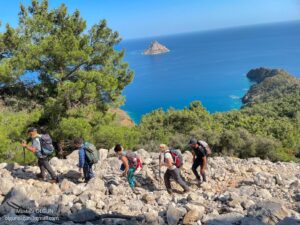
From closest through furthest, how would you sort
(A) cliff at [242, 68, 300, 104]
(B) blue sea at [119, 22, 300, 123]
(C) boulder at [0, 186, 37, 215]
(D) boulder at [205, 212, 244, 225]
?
(D) boulder at [205, 212, 244, 225] → (C) boulder at [0, 186, 37, 215] → (A) cliff at [242, 68, 300, 104] → (B) blue sea at [119, 22, 300, 123]

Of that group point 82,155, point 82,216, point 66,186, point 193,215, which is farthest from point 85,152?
point 193,215

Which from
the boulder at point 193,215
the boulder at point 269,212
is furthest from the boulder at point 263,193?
the boulder at point 193,215

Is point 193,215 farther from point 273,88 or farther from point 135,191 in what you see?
point 273,88

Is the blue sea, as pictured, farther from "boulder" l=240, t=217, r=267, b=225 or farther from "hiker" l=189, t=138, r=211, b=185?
"boulder" l=240, t=217, r=267, b=225

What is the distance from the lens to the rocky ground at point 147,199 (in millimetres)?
5688

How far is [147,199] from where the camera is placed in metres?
7.23

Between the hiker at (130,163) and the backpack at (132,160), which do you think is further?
the backpack at (132,160)

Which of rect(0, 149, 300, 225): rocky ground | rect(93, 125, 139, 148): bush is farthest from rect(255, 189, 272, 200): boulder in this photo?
rect(93, 125, 139, 148): bush

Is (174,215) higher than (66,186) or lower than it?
higher

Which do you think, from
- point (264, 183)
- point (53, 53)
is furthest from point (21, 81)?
point (264, 183)

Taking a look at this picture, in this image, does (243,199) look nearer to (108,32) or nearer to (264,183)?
(264,183)

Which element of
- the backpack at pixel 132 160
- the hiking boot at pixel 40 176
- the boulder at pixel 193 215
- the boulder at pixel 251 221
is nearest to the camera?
the boulder at pixel 251 221

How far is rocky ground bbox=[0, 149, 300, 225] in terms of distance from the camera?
5688 mm

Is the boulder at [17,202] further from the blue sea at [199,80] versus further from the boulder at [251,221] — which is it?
the blue sea at [199,80]
